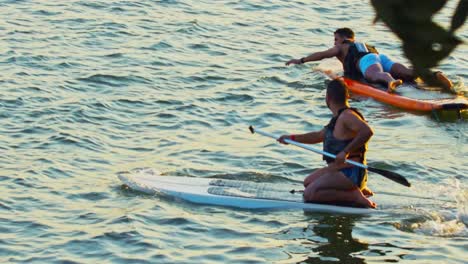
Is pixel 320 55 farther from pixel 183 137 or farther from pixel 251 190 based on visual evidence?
pixel 251 190

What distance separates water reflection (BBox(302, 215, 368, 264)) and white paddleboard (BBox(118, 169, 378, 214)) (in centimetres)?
11

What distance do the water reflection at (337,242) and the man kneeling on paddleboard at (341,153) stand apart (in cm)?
19

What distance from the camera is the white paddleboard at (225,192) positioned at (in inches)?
359

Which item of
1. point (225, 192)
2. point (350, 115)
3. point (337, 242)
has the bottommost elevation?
point (337, 242)

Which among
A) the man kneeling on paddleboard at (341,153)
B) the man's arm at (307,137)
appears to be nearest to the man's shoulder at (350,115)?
the man kneeling on paddleboard at (341,153)

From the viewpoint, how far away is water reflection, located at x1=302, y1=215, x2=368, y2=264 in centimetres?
809

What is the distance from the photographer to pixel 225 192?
9375 millimetres

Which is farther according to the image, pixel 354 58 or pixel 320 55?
pixel 354 58

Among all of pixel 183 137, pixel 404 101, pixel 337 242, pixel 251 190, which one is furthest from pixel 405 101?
pixel 337 242

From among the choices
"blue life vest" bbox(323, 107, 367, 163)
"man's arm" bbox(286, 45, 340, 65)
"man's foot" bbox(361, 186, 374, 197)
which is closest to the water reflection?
→ "man's foot" bbox(361, 186, 374, 197)

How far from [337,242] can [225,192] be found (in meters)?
1.40

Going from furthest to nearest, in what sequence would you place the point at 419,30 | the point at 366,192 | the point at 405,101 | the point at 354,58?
the point at 354,58 → the point at 405,101 → the point at 366,192 → the point at 419,30

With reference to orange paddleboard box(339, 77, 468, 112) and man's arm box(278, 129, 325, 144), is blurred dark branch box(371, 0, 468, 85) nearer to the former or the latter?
man's arm box(278, 129, 325, 144)

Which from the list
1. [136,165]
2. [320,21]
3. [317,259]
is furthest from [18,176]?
[320,21]
